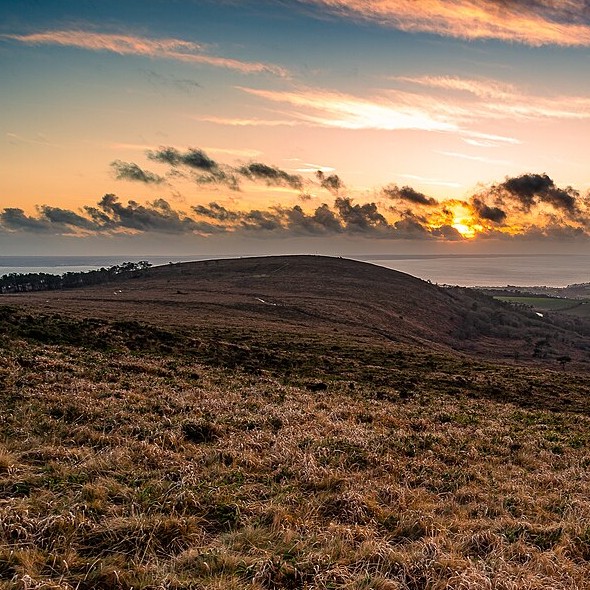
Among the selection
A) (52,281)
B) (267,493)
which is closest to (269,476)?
(267,493)

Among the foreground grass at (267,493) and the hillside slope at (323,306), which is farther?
the hillside slope at (323,306)

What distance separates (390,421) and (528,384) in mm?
19155

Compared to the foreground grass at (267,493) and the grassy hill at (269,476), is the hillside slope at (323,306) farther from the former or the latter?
the foreground grass at (267,493)

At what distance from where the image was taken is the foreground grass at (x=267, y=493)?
561 centimetres

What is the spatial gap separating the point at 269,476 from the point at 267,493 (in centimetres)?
91

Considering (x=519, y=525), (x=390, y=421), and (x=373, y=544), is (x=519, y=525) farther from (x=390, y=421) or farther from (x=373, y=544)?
(x=390, y=421)

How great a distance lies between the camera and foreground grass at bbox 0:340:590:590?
18.4ft

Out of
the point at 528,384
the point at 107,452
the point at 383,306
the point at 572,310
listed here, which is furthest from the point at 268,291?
the point at 572,310

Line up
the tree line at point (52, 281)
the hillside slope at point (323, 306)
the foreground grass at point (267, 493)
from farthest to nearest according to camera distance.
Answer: the tree line at point (52, 281) → the hillside slope at point (323, 306) → the foreground grass at point (267, 493)

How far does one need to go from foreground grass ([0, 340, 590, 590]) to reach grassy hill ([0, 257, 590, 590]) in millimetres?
36

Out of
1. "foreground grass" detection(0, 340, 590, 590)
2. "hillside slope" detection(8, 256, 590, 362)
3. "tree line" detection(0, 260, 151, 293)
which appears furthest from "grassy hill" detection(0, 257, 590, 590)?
"tree line" detection(0, 260, 151, 293)

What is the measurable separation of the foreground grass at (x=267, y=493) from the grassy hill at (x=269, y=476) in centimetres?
4

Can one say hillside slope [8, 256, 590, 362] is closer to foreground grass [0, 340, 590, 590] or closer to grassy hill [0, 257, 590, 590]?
grassy hill [0, 257, 590, 590]

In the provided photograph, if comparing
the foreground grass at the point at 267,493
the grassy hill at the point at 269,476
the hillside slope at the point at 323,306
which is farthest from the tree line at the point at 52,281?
the foreground grass at the point at 267,493
